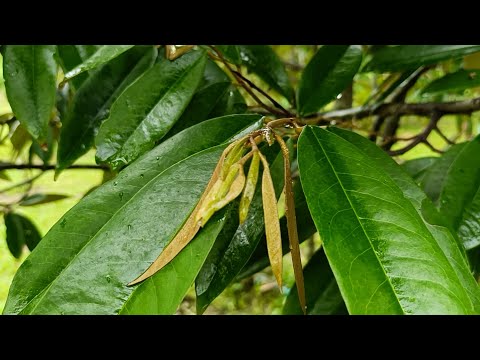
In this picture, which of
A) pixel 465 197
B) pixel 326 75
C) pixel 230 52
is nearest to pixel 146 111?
pixel 230 52

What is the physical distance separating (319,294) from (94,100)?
43 centimetres

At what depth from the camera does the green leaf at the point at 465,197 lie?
0.61 m

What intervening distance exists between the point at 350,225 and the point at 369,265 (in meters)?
0.04

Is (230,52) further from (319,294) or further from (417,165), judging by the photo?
(417,165)

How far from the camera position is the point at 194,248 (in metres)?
0.40

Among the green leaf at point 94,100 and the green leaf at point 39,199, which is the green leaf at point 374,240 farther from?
the green leaf at point 39,199

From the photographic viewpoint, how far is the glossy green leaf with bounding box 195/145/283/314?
0.53 metres

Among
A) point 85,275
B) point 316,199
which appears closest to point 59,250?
point 85,275

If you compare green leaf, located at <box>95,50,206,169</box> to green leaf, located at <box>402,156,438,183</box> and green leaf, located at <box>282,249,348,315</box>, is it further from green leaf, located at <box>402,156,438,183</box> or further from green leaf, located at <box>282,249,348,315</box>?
green leaf, located at <box>402,156,438,183</box>

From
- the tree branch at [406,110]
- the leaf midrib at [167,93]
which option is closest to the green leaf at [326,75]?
the tree branch at [406,110]

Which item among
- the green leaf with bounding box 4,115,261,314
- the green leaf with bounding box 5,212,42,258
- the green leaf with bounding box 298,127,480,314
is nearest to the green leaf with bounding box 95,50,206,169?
the green leaf with bounding box 4,115,261,314

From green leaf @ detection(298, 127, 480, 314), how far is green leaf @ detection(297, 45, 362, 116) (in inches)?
10.2

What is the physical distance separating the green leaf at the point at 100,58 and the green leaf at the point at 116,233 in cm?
15

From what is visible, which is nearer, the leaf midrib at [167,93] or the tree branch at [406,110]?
the leaf midrib at [167,93]
